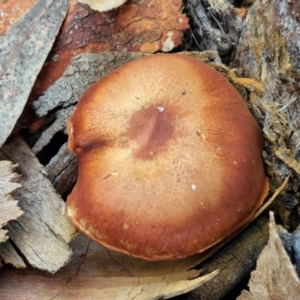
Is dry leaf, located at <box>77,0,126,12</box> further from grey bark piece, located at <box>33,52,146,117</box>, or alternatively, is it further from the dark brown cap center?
the dark brown cap center

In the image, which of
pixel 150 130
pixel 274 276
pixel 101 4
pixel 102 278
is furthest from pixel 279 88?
pixel 102 278

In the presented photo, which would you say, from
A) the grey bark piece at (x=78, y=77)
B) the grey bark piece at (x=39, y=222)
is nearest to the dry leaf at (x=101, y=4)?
the grey bark piece at (x=78, y=77)

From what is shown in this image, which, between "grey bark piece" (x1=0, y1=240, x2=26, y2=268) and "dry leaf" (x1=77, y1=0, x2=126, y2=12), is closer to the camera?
"grey bark piece" (x1=0, y1=240, x2=26, y2=268)

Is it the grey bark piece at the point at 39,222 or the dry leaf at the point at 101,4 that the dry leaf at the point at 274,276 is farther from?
the dry leaf at the point at 101,4

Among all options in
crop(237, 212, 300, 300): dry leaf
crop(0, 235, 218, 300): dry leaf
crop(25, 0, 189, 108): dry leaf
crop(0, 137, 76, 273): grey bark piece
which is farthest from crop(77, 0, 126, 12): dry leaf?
crop(237, 212, 300, 300): dry leaf

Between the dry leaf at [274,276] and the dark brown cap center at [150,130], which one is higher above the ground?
the dark brown cap center at [150,130]
